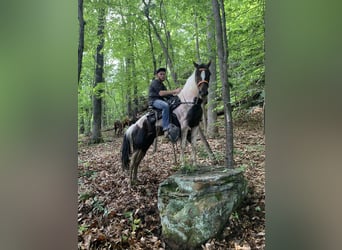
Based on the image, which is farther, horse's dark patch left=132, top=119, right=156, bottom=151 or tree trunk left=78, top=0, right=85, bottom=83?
horse's dark patch left=132, top=119, right=156, bottom=151

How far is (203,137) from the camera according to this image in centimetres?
190

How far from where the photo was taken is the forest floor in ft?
5.83

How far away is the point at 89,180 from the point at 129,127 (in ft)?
1.37

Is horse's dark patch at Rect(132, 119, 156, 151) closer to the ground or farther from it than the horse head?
closer to the ground

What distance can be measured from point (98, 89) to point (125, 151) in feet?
1.48

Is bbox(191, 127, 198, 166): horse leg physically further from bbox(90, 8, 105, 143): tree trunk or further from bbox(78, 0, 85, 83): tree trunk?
bbox(78, 0, 85, 83): tree trunk

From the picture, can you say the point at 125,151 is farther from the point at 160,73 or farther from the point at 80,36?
the point at 80,36

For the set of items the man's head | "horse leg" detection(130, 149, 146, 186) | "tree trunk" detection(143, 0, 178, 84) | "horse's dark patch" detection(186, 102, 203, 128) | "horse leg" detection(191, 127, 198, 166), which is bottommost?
"horse leg" detection(130, 149, 146, 186)

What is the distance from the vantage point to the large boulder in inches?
69.9

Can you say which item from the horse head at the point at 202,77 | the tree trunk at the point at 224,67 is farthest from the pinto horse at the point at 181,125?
the tree trunk at the point at 224,67

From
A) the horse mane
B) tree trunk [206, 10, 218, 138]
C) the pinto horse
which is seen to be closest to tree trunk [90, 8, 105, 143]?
the pinto horse
